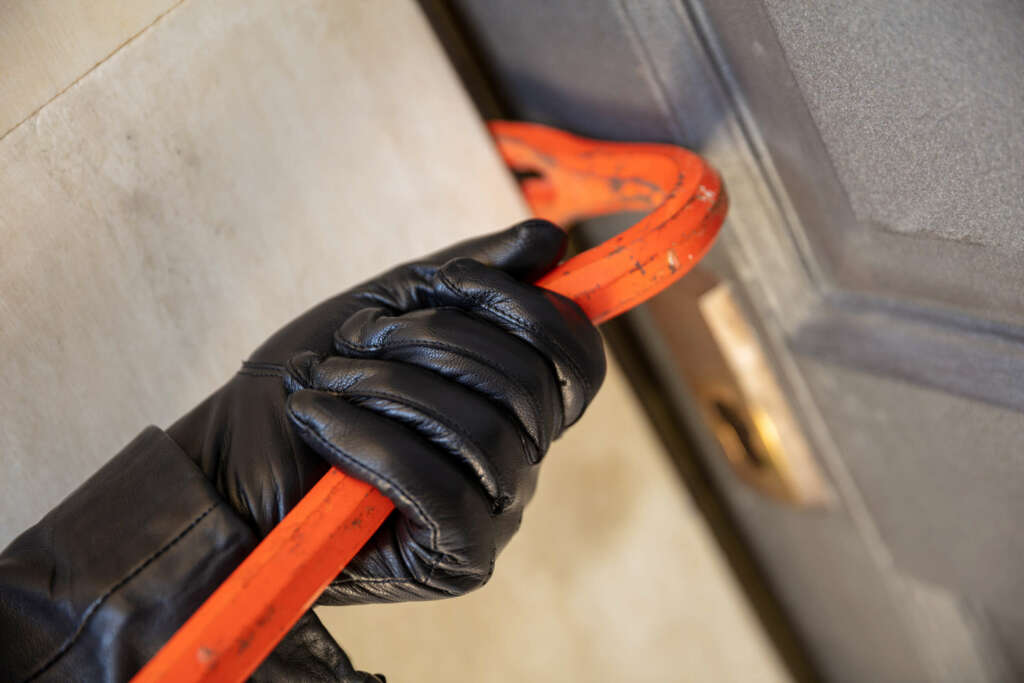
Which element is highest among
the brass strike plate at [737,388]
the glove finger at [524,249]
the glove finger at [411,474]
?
the glove finger at [524,249]

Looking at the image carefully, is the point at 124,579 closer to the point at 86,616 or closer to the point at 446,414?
the point at 86,616

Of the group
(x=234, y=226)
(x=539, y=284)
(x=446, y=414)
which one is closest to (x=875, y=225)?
(x=539, y=284)

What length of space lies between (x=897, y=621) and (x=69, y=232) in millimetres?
1357

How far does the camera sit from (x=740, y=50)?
85 cm

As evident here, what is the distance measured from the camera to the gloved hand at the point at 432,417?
0.63m

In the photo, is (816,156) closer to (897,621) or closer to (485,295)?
(485,295)

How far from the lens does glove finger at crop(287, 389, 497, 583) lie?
2.01 ft

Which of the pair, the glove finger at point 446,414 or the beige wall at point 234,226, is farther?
the beige wall at point 234,226

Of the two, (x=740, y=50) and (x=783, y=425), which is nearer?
(x=740, y=50)

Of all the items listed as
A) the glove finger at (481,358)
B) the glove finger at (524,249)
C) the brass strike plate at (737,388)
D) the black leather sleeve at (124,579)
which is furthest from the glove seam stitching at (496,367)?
the brass strike plate at (737,388)

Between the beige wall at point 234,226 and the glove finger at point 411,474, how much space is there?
1.20 feet

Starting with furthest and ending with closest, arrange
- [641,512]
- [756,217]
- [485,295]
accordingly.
Answer: [641,512]
[756,217]
[485,295]

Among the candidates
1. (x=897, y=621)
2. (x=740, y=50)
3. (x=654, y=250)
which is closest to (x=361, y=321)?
(x=654, y=250)

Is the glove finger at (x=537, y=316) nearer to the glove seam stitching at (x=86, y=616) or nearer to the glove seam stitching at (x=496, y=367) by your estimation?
the glove seam stitching at (x=496, y=367)
